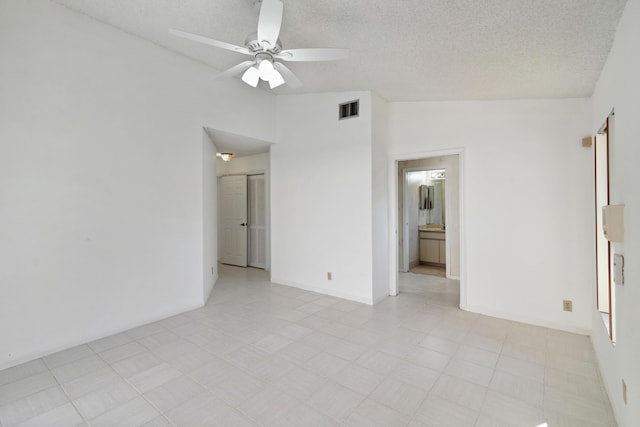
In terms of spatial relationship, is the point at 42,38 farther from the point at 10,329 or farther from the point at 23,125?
the point at 10,329

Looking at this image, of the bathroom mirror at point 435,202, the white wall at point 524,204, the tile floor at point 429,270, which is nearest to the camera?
the white wall at point 524,204

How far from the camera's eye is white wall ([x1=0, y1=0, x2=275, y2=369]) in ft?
8.01

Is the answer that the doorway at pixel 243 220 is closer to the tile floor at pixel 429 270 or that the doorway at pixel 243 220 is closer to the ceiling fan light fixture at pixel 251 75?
the tile floor at pixel 429 270

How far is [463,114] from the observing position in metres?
3.63

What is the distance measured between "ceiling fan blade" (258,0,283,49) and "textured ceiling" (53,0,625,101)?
36 cm

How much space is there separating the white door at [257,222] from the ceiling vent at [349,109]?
2447mm

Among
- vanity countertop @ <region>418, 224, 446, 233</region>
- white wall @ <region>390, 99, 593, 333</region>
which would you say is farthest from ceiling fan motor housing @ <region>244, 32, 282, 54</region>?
vanity countertop @ <region>418, 224, 446, 233</region>

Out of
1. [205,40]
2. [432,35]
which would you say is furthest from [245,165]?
[432,35]

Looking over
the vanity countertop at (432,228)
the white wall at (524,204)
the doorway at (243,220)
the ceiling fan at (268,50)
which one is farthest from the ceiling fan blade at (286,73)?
the vanity countertop at (432,228)

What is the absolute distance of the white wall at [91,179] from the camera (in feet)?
8.01

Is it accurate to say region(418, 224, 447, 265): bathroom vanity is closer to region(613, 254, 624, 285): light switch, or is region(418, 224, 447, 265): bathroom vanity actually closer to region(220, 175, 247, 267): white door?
region(220, 175, 247, 267): white door

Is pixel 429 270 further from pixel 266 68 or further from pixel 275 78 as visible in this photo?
pixel 266 68

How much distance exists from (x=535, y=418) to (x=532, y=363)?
2.56 feet

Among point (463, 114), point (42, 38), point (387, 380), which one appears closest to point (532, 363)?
point (387, 380)
